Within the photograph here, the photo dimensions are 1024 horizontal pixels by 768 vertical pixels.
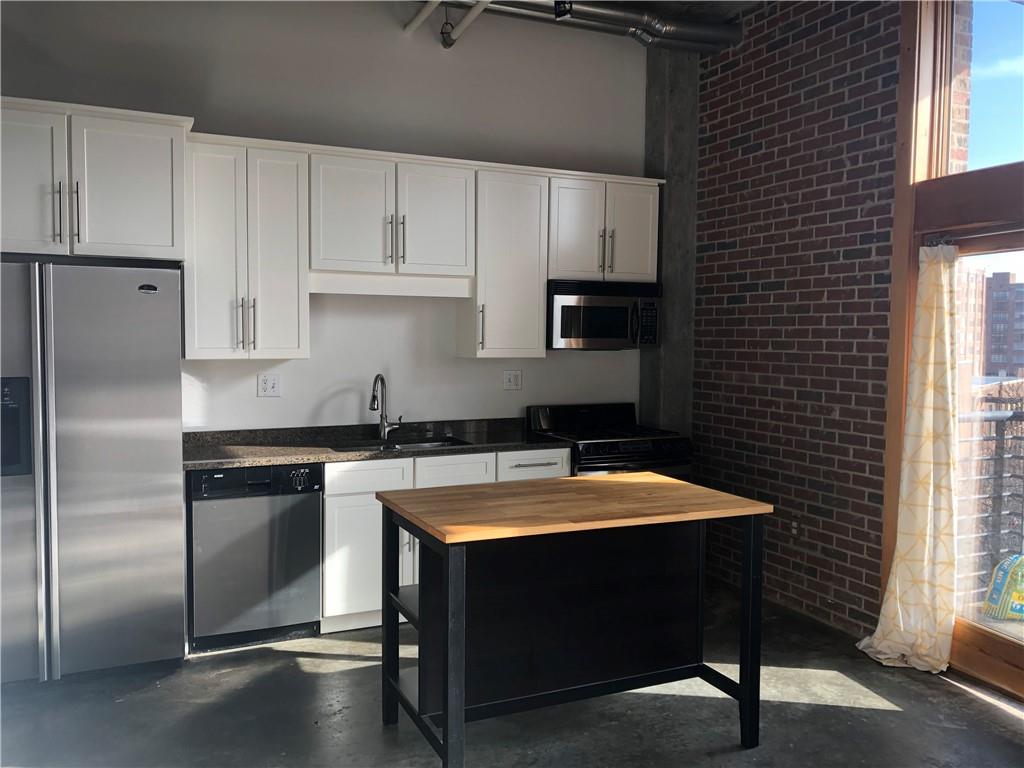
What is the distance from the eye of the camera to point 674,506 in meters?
2.96

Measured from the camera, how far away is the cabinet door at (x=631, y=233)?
491 cm

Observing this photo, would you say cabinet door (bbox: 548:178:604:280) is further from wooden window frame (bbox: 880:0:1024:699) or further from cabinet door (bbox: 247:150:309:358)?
wooden window frame (bbox: 880:0:1024:699)

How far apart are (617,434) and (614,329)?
632 millimetres

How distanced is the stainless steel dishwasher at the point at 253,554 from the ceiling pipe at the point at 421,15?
7.97 ft

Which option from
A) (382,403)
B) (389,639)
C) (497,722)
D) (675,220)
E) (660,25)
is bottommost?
(497,722)

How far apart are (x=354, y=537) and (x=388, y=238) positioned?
1556mm

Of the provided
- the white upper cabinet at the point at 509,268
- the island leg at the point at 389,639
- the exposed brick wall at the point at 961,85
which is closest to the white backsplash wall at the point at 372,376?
the white upper cabinet at the point at 509,268

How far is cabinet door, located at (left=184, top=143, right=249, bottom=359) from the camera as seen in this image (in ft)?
12.7

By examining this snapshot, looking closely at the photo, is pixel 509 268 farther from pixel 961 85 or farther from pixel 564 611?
pixel 961 85

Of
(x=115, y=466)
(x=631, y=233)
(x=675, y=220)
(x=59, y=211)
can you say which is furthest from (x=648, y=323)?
(x=59, y=211)

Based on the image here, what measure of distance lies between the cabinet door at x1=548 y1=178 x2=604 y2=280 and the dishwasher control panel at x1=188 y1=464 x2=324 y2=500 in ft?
5.96

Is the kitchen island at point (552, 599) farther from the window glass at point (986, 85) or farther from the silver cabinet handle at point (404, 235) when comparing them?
the window glass at point (986, 85)

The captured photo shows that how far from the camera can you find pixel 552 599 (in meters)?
3.02

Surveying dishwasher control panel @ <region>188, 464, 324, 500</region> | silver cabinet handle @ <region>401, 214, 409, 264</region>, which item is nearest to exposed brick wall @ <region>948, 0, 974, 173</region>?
silver cabinet handle @ <region>401, 214, 409, 264</region>
